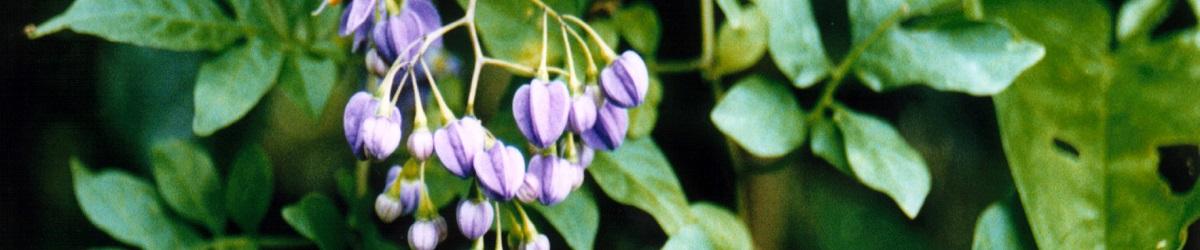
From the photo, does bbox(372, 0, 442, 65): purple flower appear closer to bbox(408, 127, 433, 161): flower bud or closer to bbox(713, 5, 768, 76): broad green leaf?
bbox(408, 127, 433, 161): flower bud

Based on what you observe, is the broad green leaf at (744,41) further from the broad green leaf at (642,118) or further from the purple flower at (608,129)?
the purple flower at (608,129)

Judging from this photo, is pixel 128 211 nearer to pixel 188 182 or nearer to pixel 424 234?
pixel 188 182

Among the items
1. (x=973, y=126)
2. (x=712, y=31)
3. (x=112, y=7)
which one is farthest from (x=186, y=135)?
(x=973, y=126)

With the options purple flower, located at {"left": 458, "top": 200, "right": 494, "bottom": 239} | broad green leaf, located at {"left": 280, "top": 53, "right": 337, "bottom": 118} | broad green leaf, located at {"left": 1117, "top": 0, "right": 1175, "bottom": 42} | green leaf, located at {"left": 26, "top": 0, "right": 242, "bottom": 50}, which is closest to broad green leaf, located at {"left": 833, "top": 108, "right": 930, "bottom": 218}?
broad green leaf, located at {"left": 1117, "top": 0, "right": 1175, "bottom": 42}

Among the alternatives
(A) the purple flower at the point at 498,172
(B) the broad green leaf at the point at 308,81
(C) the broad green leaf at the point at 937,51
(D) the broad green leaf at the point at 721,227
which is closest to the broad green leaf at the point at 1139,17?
(C) the broad green leaf at the point at 937,51

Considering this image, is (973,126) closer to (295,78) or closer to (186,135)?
(295,78)
